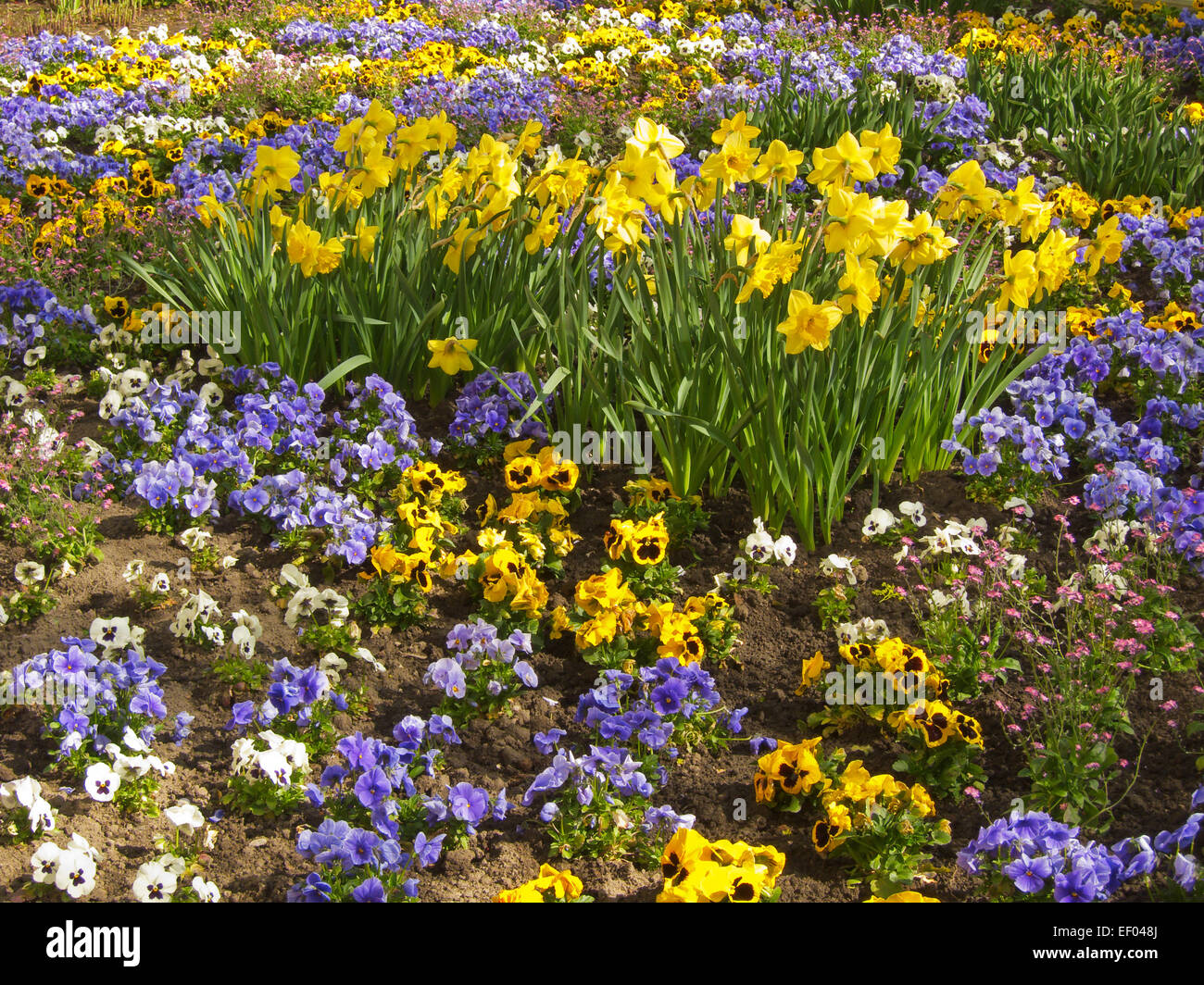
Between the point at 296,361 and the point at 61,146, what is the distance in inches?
128

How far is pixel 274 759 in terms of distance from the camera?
2555mm

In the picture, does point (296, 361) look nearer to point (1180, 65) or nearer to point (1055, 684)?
point (1055, 684)

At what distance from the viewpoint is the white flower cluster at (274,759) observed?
8.44ft

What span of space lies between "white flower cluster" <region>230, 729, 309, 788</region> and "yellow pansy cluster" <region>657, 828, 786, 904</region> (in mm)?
925

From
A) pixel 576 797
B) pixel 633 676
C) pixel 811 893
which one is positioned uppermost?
pixel 633 676

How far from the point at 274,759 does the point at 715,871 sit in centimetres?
107

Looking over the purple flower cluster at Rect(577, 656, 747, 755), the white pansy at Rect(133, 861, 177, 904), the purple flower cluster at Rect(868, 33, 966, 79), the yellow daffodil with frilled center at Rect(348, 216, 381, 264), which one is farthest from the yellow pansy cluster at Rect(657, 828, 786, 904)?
the purple flower cluster at Rect(868, 33, 966, 79)

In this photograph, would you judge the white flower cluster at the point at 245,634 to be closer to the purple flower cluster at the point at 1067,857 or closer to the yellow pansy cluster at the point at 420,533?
the yellow pansy cluster at the point at 420,533

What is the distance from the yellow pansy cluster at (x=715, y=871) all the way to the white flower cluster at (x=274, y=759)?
0.92 m

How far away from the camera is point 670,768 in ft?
9.23

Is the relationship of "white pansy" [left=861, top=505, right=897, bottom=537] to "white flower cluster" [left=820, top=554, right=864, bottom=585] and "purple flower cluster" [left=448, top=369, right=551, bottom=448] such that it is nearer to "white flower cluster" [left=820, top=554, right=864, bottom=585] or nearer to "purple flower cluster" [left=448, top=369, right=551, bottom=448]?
"white flower cluster" [left=820, top=554, right=864, bottom=585]

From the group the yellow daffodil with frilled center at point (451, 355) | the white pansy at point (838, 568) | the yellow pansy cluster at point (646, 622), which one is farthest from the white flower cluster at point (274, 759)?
the white pansy at point (838, 568)

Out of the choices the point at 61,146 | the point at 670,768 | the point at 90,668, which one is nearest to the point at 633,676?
the point at 670,768

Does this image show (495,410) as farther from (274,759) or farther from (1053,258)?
(1053,258)
